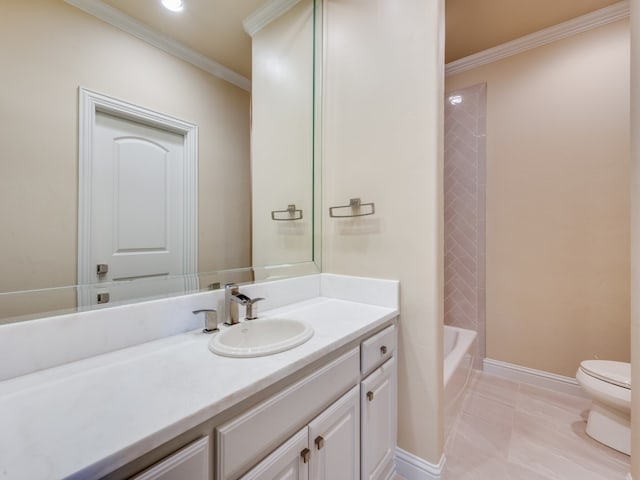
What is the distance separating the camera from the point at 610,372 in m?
1.62

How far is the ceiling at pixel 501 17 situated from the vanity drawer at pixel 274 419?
2.48m

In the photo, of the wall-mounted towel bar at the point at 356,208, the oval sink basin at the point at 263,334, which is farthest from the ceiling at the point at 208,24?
the oval sink basin at the point at 263,334

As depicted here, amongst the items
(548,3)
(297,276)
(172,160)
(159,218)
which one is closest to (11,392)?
(159,218)

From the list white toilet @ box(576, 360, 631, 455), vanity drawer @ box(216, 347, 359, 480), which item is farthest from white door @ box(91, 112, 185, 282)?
white toilet @ box(576, 360, 631, 455)

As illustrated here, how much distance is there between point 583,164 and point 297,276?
2256mm

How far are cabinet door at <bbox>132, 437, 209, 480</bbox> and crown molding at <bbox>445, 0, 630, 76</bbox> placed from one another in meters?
3.20

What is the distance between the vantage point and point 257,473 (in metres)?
0.70

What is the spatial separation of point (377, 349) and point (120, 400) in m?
0.94

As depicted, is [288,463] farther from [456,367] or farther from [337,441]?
[456,367]

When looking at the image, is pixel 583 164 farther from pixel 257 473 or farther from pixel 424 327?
pixel 257 473

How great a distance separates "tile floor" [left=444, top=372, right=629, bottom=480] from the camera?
4.63ft

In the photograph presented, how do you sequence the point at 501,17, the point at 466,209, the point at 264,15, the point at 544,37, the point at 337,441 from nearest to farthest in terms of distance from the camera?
the point at 337,441
the point at 264,15
the point at 501,17
the point at 544,37
the point at 466,209

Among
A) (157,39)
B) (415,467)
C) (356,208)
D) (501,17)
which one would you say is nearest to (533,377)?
(415,467)

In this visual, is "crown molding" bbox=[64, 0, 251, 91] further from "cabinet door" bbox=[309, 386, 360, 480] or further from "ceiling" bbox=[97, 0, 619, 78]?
"cabinet door" bbox=[309, 386, 360, 480]
